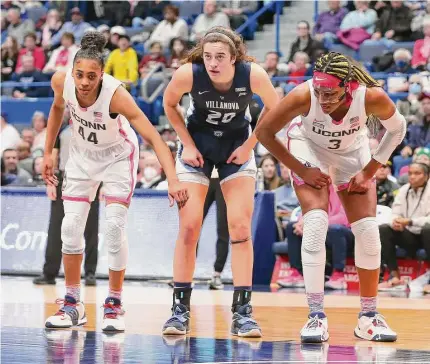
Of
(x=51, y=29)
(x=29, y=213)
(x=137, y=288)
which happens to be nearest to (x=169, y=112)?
(x=137, y=288)

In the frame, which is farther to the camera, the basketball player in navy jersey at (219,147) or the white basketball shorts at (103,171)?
the white basketball shorts at (103,171)

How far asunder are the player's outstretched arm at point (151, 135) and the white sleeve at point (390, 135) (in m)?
1.26

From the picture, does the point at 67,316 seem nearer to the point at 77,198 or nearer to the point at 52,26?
the point at 77,198

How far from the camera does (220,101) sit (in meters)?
7.12

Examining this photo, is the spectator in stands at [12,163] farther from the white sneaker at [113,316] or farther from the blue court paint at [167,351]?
the blue court paint at [167,351]

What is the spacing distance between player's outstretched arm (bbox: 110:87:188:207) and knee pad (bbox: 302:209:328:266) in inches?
31.1

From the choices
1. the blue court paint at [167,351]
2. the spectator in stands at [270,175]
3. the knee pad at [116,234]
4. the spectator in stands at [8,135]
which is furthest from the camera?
the spectator in stands at [8,135]

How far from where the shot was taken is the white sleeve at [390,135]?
270 inches

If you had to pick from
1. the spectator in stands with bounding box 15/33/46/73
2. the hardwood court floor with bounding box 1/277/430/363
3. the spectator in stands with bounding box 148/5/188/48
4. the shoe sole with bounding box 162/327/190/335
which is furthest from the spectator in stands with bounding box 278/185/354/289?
the spectator in stands with bounding box 15/33/46/73

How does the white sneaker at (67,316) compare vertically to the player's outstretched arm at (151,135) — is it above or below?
below

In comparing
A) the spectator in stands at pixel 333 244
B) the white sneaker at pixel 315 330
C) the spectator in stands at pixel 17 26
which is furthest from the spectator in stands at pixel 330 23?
the white sneaker at pixel 315 330

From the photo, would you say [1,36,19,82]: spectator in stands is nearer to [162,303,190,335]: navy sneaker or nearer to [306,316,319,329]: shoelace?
[162,303,190,335]: navy sneaker

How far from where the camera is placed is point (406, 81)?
1483cm

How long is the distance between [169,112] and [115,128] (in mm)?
422
